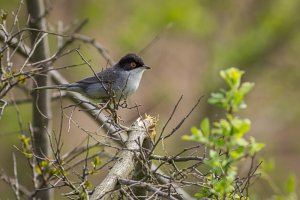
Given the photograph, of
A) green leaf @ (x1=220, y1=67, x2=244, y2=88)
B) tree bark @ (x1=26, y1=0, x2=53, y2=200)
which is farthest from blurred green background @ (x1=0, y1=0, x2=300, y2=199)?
green leaf @ (x1=220, y1=67, x2=244, y2=88)

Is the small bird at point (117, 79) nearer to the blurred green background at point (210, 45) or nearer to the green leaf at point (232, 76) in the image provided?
the green leaf at point (232, 76)

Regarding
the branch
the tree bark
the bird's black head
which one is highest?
the bird's black head

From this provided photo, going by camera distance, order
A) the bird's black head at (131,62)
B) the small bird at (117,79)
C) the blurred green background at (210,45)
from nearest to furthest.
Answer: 1. the small bird at (117,79)
2. the bird's black head at (131,62)
3. the blurred green background at (210,45)

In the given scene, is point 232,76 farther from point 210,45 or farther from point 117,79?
point 210,45

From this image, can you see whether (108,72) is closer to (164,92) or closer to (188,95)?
(164,92)

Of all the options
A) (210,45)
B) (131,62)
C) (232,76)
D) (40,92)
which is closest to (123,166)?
(232,76)

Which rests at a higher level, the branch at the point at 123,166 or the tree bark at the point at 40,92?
A: the tree bark at the point at 40,92

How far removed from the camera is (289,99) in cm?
1473

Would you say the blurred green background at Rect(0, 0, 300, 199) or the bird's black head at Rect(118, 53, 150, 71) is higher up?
the blurred green background at Rect(0, 0, 300, 199)

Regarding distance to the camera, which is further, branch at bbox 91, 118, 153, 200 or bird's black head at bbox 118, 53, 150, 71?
bird's black head at bbox 118, 53, 150, 71

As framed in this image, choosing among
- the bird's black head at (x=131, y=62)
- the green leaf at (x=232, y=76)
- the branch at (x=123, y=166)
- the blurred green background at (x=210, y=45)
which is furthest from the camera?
the blurred green background at (x=210, y=45)

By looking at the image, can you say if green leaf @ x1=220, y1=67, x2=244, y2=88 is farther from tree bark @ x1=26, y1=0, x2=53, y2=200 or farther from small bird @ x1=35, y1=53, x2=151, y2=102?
small bird @ x1=35, y1=53, x2=151, y2=102

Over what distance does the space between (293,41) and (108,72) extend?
7781 millimetres

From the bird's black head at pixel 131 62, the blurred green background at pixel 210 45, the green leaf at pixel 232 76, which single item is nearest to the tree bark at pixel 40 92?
the bird's black head at pixel 131 62
